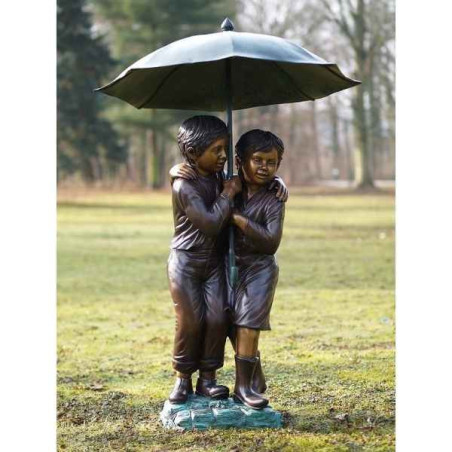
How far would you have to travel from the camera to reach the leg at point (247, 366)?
4.65 m

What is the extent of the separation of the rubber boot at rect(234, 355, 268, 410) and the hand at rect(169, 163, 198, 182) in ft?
3.94

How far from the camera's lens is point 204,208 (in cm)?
454

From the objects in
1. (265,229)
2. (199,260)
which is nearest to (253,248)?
(265,229)

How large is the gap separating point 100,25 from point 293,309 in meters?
17.7

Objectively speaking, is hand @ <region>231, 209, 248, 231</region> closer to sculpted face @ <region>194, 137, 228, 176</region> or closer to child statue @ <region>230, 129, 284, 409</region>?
child statue @ <region>230, 129, 284, 409</region>

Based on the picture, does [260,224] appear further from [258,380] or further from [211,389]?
[211,389]

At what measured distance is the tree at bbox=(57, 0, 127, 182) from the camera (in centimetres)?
2138

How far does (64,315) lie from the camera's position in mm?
8570

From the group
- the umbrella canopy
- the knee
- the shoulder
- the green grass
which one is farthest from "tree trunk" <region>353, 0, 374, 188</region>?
the knee

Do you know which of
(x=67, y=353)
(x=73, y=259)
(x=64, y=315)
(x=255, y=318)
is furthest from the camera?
(x=73, y=259)

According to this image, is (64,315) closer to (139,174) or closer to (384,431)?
(384,431)

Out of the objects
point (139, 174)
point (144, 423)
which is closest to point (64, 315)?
point (144, 423)

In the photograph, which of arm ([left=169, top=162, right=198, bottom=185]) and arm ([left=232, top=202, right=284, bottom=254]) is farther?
arm ([left=169, top=162, right=198, bottom=185])

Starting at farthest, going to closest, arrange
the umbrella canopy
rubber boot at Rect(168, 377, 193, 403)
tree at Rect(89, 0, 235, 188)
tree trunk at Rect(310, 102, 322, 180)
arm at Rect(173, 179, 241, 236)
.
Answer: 1. tree trunk at Rect(310, 102, 322, 180)
2. tree at Rect(89, 0, 235, 188)
3. rubber boot at Rect(168, 377, 193, 403)
4. arm at Rect(173, 179, 241, 236)
5. the umbrella canopy
